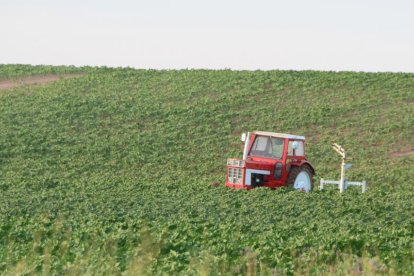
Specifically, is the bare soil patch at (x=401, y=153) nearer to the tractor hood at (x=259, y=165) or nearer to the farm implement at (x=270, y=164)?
the farm implement at (x=270, y=164)

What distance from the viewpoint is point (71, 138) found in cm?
3856

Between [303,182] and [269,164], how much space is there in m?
1.29

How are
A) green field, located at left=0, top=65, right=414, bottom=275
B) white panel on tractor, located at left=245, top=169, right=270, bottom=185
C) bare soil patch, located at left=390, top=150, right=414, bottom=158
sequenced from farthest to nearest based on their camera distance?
bare soil patch, located at left=390, top=150, right=414, bottom=158
white panel on tractor, located at left=245, top=169, right=270, bottom=185
green field, located at left=0, top=65, right=414, bottom=275

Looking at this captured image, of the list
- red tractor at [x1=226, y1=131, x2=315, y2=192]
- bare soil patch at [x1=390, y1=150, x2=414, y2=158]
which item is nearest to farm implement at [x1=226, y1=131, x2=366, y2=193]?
red tractor at [x1=226, y1=131, x2=315, y2=192]

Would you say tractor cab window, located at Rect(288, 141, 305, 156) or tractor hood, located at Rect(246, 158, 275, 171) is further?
tractor cab window, located at Rect(288, 141, 305, 156)

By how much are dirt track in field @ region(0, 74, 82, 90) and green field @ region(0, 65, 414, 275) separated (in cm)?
57

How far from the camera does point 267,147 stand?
80.8 ft

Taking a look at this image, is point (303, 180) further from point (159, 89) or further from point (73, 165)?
point (159, 89)

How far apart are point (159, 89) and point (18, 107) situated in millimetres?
6890

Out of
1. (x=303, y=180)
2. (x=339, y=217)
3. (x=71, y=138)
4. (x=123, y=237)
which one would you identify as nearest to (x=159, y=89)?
(x=71, y=138)

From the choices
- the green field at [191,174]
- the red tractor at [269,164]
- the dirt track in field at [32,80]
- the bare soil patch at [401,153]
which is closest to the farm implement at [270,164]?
the red tractor at [269,164]

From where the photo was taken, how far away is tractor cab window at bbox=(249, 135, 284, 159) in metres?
24.5

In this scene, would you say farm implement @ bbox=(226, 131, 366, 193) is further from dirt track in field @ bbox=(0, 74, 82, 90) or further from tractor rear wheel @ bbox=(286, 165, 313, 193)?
dirt track in field @ bbox=(0, 74, 82, 90)

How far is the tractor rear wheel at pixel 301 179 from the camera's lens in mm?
24438
